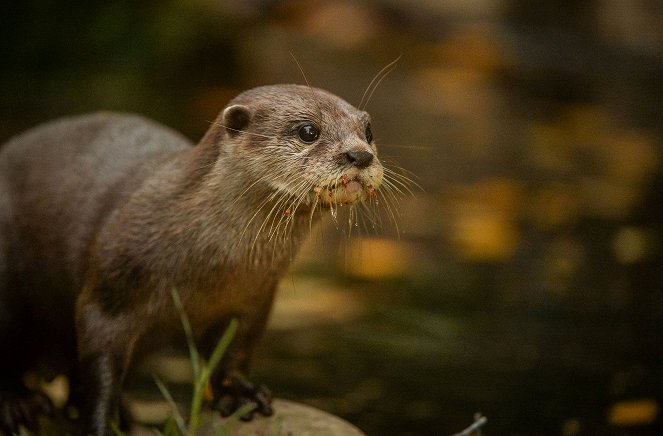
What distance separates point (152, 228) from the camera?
2.94 m

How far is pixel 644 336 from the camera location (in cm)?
452

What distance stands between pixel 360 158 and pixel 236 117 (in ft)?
1.29

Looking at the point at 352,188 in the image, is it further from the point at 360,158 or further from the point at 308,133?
the point at 308,133

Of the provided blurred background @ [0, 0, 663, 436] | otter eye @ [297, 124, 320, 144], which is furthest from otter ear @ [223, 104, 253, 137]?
blurred background @ [0, 0, 663, 436]

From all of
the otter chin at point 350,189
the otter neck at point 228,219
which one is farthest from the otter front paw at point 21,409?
the otter chin at point 350,189

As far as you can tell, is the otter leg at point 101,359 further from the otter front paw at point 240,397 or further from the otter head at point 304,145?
the otter head at point 304,145

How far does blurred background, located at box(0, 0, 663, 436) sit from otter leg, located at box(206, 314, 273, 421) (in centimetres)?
60

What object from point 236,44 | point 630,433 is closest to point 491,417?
point 630,433

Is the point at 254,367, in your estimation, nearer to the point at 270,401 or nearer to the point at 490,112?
the point at 270,401

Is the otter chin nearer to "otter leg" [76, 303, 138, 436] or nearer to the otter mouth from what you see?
the otter mouth

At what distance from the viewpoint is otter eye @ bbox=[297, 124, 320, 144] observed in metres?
2.71

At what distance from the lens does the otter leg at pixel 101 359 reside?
295 centimetres

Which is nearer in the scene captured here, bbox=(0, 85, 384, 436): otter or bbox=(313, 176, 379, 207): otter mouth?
bbox=(313, 176, 379, 207): otter mouth

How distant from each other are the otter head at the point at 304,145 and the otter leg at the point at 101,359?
0.58 m
